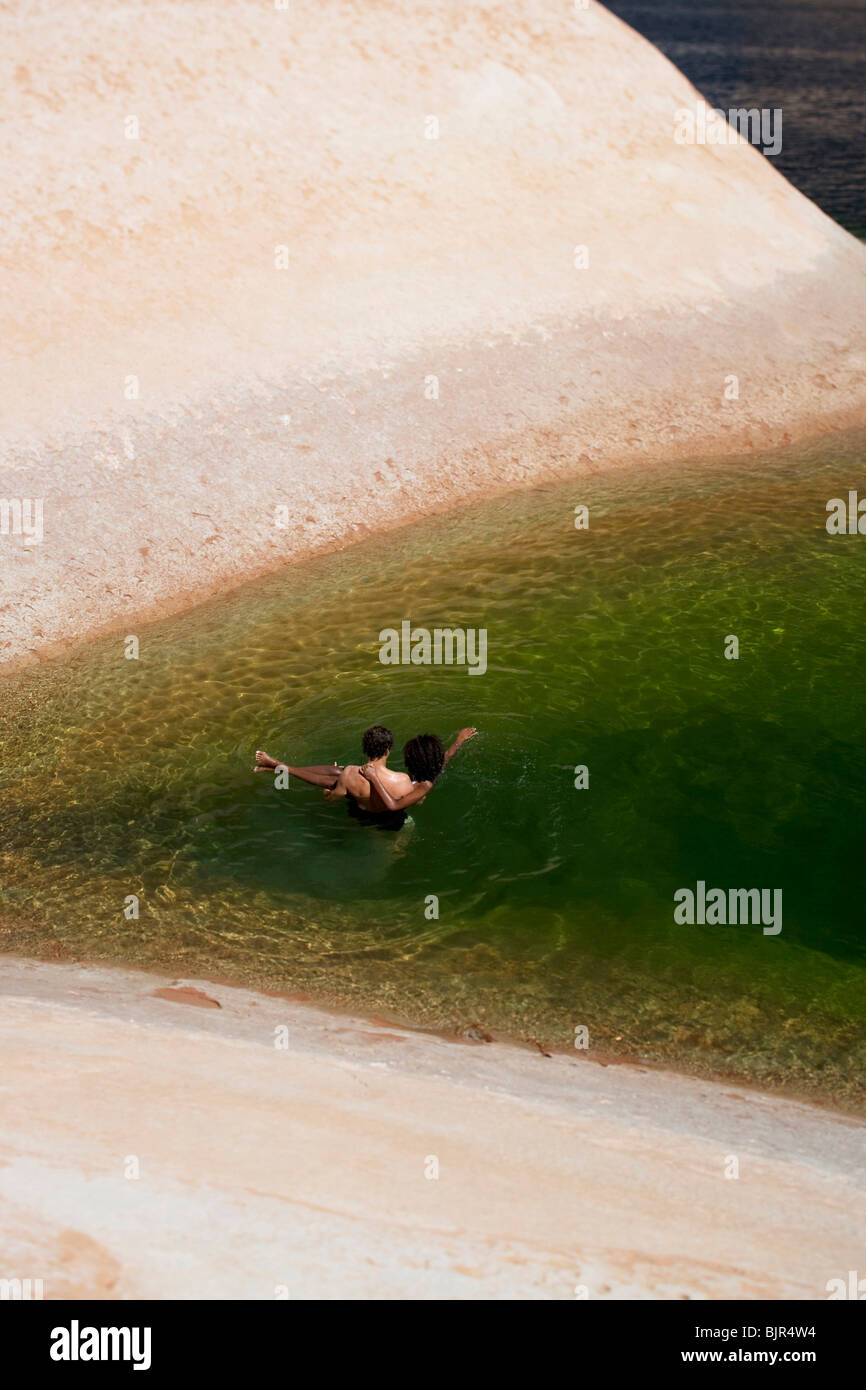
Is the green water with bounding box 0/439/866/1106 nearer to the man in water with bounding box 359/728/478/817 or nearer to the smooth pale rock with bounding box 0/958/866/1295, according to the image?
the man in water with bounding box 359/728/478/817

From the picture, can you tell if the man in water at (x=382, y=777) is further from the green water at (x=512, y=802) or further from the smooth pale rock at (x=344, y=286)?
the smooth pale rock at (x=344, y=286)

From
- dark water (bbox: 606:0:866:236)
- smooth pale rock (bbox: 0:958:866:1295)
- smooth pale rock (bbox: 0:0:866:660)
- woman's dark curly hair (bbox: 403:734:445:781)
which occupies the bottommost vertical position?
smooth pale rock (bbox: 0:958:866:1295)

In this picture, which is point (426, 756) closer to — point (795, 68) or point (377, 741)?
point (377, 741)

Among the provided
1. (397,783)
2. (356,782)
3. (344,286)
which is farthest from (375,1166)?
(344,286)

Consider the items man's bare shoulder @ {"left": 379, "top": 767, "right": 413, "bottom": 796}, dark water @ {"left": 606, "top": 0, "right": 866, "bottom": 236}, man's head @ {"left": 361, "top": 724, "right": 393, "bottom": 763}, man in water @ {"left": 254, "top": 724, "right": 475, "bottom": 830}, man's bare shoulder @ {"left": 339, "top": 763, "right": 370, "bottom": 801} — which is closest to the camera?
man's head @ {"left": 361, "top": 724, "right": 393, "bottom": 763}

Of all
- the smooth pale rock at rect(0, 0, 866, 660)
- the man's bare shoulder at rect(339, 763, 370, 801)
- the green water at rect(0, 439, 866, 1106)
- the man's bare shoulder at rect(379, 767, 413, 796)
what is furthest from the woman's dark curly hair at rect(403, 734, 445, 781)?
the smooth pale rock at rect(0, 0, 866, 660)
